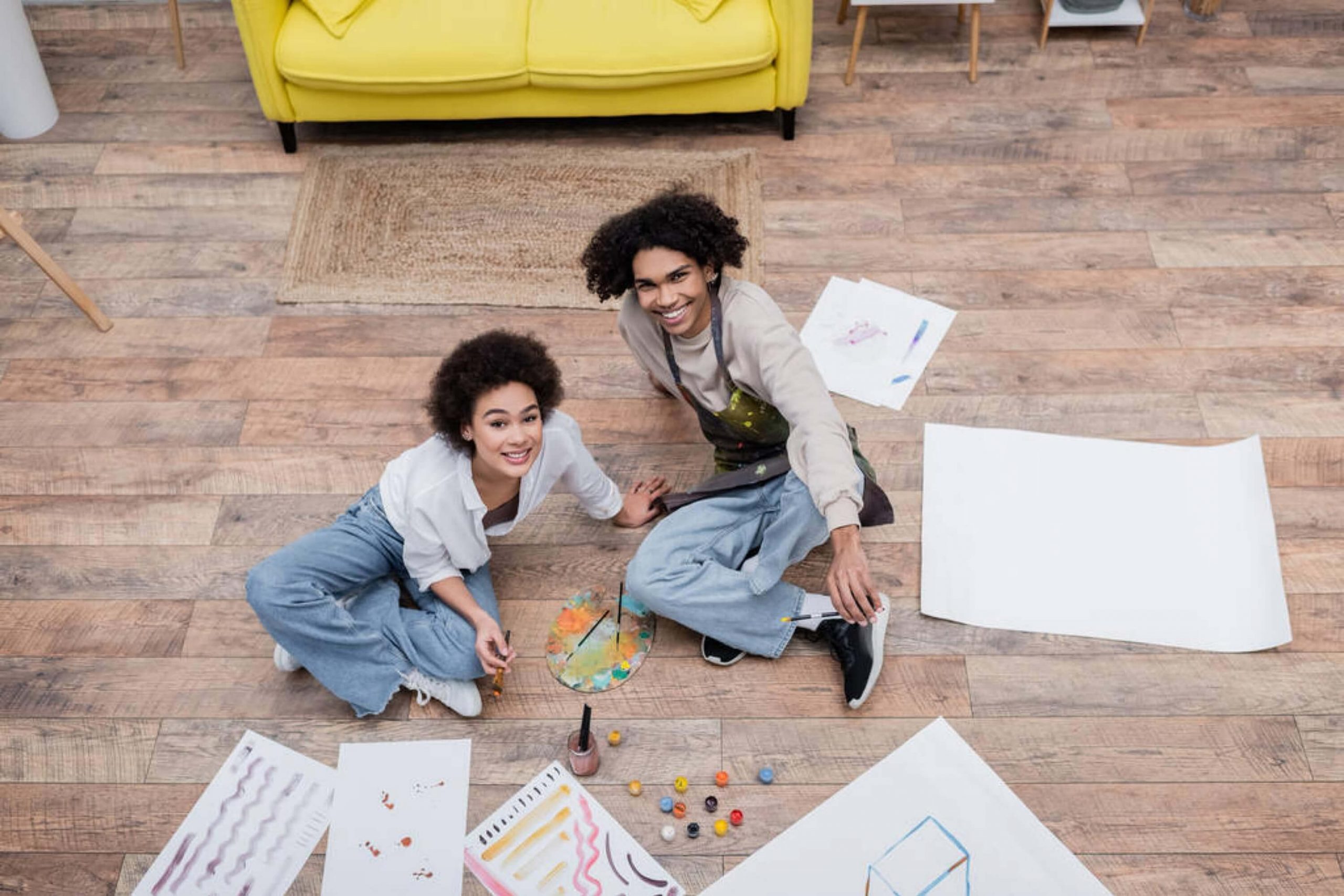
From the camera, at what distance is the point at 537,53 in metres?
2.58

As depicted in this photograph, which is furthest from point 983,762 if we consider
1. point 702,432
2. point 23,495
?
point 23,495

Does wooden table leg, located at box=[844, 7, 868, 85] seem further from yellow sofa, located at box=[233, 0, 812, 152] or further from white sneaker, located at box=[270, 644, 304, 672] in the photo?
white sneaker, located at box=[270, 644, 304, 672]

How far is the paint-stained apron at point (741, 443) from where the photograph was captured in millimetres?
1861

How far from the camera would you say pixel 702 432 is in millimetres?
2227

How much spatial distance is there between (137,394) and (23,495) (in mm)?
295

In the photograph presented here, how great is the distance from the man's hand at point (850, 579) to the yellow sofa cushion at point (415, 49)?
1459mm

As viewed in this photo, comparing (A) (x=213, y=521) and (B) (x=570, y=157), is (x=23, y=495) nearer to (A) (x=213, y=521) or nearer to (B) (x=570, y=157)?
(A) (x=213, y=521)

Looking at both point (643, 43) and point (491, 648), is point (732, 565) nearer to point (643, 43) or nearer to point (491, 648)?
point (491, 648)

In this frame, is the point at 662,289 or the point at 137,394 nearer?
the point at 662,289

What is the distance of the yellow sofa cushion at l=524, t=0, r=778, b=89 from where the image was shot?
2551 mm

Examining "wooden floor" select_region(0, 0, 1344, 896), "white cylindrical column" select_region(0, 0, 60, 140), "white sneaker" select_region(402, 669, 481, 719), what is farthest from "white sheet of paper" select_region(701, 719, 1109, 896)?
"white cylindrical column" select_region(0, 0, 60, 140)

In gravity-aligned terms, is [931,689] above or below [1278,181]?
below

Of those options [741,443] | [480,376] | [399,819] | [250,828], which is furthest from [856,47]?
[250,828]

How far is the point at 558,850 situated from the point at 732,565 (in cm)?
55
